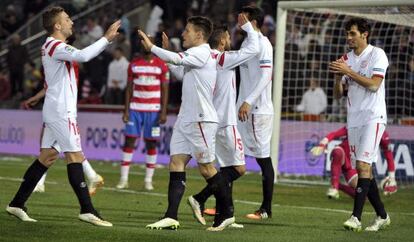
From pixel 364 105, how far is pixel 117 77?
1427 cm

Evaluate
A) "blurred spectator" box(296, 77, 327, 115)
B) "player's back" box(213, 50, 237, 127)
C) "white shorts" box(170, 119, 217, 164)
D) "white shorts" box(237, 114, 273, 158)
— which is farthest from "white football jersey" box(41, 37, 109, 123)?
"blurred spectator" box(296, 77, 327, 115)

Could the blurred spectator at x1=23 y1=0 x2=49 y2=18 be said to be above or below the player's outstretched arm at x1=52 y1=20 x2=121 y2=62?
above

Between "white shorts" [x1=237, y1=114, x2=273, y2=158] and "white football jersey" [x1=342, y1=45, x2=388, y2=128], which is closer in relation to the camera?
"white football jersey" [x1=342, y1=45, x2=388, y2=128]

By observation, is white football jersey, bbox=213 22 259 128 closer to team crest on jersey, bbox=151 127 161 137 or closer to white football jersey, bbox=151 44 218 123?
white football jersey, bbox=151 44 218 123

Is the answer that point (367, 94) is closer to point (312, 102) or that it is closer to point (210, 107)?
point (210, 107)

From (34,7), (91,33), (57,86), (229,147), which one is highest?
(34,7)

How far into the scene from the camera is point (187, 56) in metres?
11.2

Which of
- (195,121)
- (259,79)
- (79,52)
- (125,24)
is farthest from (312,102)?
(79,52)

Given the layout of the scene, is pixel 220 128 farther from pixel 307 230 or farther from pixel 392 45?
pixel 392 45

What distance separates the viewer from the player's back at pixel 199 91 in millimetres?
11312

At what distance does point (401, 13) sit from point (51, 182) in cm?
608

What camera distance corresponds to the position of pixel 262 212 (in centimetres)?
1303

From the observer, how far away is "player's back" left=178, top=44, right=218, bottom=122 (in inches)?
445

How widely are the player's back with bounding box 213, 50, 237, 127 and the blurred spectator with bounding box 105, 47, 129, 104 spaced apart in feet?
44.1
